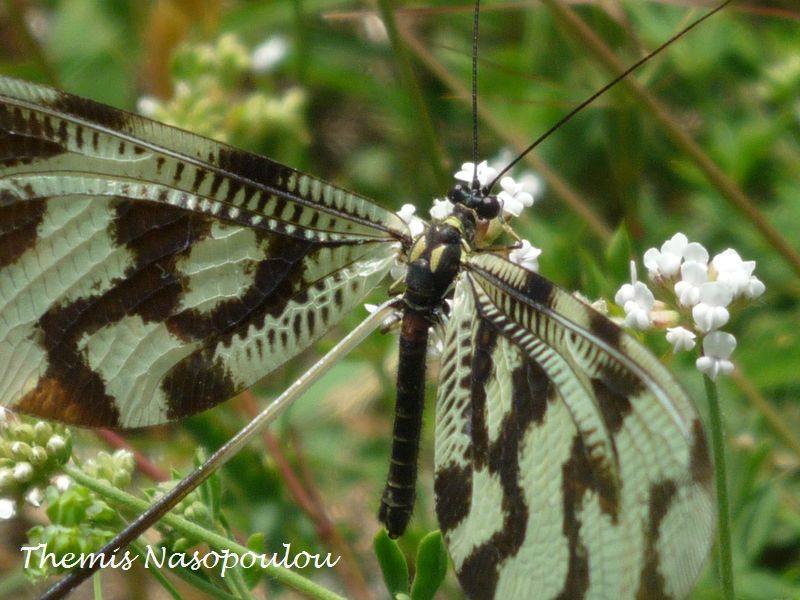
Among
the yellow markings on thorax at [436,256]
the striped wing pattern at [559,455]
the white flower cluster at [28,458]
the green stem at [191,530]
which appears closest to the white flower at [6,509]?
the white flower cluster at [28,458]

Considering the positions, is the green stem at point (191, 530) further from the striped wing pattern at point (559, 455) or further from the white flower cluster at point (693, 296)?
the white flower cluster at point (693, 296)

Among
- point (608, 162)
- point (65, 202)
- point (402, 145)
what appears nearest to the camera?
point (65, 202)

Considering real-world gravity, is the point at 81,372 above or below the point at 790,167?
below

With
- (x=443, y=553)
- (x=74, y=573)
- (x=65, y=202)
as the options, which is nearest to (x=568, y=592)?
(x=443, y=553)

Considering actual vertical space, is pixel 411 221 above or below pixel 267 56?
below

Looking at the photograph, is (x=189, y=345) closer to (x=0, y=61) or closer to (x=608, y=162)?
(x=608, y=162)

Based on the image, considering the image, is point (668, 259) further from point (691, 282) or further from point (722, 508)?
point (722, 508)

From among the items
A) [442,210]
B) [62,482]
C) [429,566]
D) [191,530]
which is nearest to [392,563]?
[429,566]
